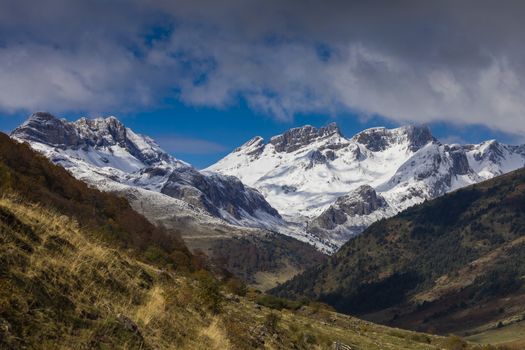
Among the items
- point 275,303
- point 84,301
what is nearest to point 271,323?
point 84,301

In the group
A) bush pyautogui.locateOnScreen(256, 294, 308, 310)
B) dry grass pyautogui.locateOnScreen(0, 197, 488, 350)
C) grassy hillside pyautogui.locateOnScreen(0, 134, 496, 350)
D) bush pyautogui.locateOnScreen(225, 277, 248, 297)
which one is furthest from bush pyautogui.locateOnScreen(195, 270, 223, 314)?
bush pyautogui.locateOnScreen(256, 294, 308, 310)

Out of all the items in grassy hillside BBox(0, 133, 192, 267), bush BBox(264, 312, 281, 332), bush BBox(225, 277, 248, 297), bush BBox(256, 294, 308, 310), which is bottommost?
bush BBox(264, 312, 281, 332)

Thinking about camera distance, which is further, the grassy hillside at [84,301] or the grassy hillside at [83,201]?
the grassy hillside at [83,201]

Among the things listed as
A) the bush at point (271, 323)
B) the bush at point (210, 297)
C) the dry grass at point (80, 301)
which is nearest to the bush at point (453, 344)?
the bush at point (271, 323)

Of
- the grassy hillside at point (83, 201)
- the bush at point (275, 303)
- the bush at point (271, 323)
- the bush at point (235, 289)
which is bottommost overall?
the bush at point (271, 323)

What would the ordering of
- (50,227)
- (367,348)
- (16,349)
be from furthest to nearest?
(367,348)
(50,227)
(16,349)

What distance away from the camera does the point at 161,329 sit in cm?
1492

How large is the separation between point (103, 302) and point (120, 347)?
2.36 meters

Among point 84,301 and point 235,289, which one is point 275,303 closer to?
point 235,289

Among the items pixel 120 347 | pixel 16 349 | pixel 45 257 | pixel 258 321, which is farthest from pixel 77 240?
pixel 258 321

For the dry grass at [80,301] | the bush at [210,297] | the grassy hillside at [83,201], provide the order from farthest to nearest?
1. the grassy hillside at [83,201]
2. the bush at [210,297]
3. the dry grass at [80,301]

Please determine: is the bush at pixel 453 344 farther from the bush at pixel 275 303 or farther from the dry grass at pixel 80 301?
the dry grass at pixel 80 301

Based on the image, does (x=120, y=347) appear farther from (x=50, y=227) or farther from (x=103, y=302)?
→ (x=50, y=227)

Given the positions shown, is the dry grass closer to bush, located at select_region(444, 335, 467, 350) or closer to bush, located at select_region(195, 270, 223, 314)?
bush, located at select_region(195, 270, 223, 314)
